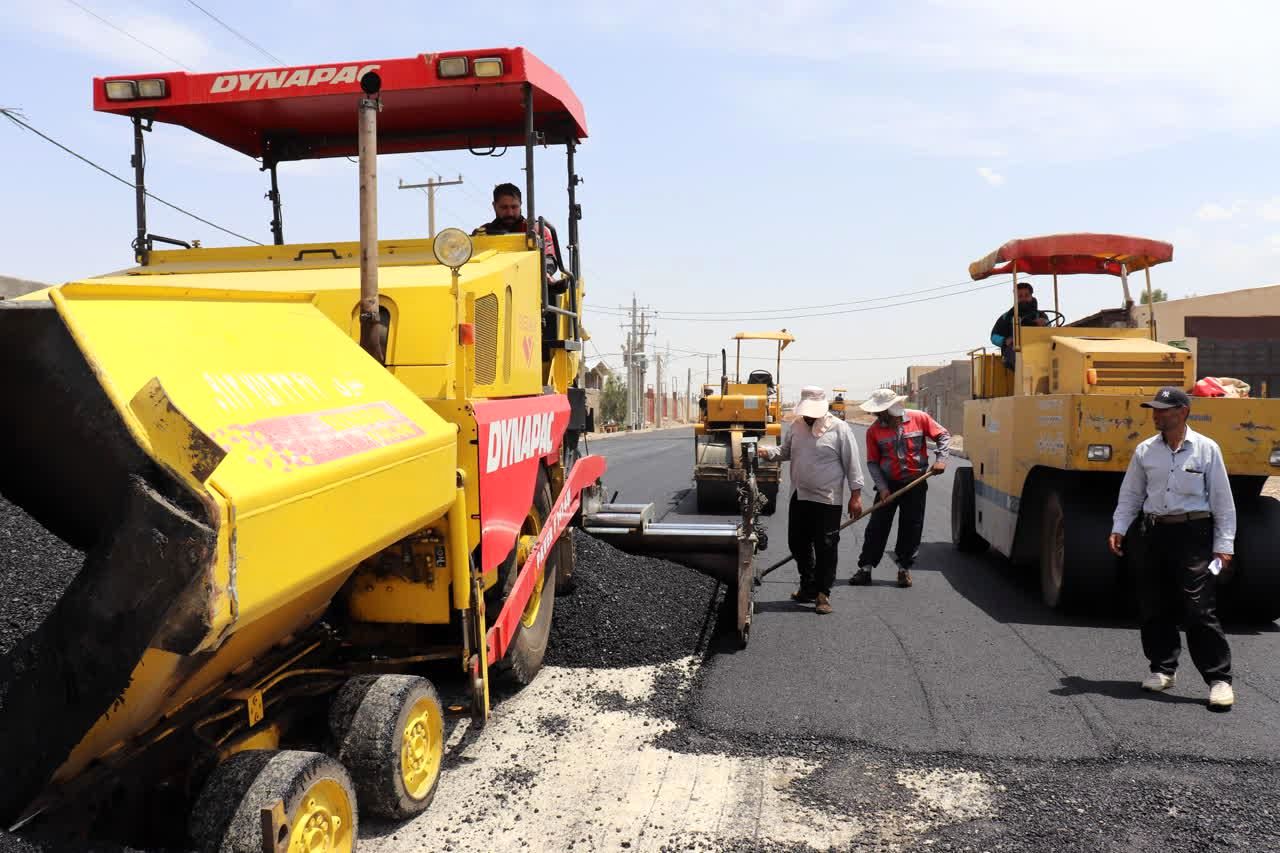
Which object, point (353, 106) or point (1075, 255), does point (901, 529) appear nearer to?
point (1075, 255)

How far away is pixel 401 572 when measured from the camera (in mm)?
3604

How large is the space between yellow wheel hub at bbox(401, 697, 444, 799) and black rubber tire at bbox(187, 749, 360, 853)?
597 mm

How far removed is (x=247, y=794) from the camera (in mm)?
2699

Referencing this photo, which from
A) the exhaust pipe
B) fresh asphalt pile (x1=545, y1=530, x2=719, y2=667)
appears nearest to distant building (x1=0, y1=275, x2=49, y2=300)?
fresh asphalt pile (x1=545, y1=530, x2=719, y2=667)

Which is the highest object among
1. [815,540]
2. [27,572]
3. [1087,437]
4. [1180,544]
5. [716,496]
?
[1087,437]

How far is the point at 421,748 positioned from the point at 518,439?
134cm

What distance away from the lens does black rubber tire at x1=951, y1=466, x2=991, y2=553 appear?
953 centimetres

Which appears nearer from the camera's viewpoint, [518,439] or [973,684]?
[518,439]

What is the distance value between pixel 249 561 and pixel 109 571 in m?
0.29

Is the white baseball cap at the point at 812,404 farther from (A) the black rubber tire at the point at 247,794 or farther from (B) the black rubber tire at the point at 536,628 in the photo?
(A) the black rubber tire at the point at 247,794

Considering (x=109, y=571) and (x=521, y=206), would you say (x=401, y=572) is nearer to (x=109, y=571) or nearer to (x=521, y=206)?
(x=109, y=571)

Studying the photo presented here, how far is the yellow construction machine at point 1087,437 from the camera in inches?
256

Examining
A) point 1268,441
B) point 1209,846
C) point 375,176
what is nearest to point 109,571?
point 375,176

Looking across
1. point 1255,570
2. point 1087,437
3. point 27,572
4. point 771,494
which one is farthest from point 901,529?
point 27,572
